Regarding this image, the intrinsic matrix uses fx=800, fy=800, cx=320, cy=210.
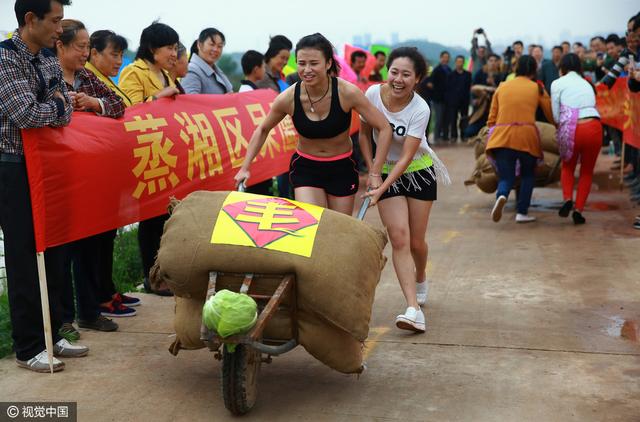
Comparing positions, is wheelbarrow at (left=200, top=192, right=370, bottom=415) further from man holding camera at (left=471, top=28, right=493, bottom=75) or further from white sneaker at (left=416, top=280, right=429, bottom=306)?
man holding camera at (left=471, top=28, right=493, bottom=75)

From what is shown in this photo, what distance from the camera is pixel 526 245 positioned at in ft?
26.7

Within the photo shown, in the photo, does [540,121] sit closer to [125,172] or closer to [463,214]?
[463,214]

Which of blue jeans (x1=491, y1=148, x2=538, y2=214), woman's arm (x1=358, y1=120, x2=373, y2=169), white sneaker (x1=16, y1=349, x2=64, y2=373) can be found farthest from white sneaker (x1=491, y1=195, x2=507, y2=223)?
white sneaker (x1=16, y1=349, x2=64, y2=373)

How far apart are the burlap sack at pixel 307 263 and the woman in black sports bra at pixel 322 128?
81cm

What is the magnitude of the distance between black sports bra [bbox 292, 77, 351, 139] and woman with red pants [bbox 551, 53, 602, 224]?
4810 mm

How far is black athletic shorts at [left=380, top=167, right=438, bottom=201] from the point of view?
5531 mm

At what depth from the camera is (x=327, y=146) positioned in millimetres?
5113

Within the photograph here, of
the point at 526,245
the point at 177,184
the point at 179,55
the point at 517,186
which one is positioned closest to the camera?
the point at 177,184

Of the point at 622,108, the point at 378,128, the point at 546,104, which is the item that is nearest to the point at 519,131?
the point at 546,104

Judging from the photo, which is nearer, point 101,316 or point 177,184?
point 101,316

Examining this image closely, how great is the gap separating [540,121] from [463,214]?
1.76m

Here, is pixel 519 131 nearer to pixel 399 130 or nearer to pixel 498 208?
pixel 498 208

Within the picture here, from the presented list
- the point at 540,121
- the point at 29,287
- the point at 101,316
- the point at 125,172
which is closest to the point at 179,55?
the point at 125,172

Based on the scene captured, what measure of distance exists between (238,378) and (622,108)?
9294 millimetres
